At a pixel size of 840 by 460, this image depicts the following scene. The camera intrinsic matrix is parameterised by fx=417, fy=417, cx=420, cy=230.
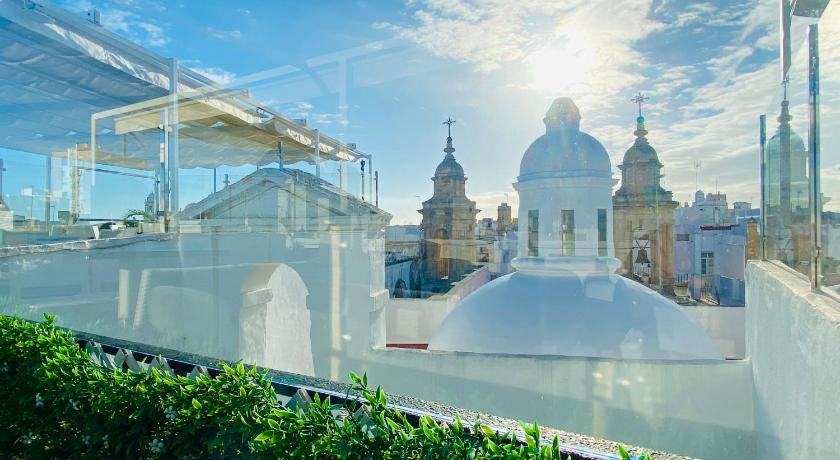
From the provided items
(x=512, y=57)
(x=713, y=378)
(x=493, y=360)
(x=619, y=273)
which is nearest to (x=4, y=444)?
(x=493, y=360)

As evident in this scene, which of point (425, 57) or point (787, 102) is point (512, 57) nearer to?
point (425, 57)

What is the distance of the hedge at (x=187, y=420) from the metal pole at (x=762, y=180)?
A: 10.2 ft

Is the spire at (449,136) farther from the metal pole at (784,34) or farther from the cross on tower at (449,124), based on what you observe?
the metal pole at (784,34)

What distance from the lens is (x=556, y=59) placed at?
9.97 feet

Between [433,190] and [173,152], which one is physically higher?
[173,152]

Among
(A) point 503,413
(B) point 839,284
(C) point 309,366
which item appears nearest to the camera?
(B) point 839,284

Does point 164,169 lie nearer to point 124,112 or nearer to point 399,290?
point 124,112

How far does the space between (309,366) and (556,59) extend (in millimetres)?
3444

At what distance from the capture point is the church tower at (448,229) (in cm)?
443

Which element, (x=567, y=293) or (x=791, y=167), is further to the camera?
(x=567, y=293)

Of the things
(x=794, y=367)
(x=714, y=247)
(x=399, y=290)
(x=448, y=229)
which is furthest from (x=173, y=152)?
(x=714, y=247)

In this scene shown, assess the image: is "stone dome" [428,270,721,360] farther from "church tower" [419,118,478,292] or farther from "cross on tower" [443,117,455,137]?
"cross on tower" [443,117,455,137]

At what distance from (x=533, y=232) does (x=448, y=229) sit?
41.8 inches

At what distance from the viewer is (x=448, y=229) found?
532 centimetres
